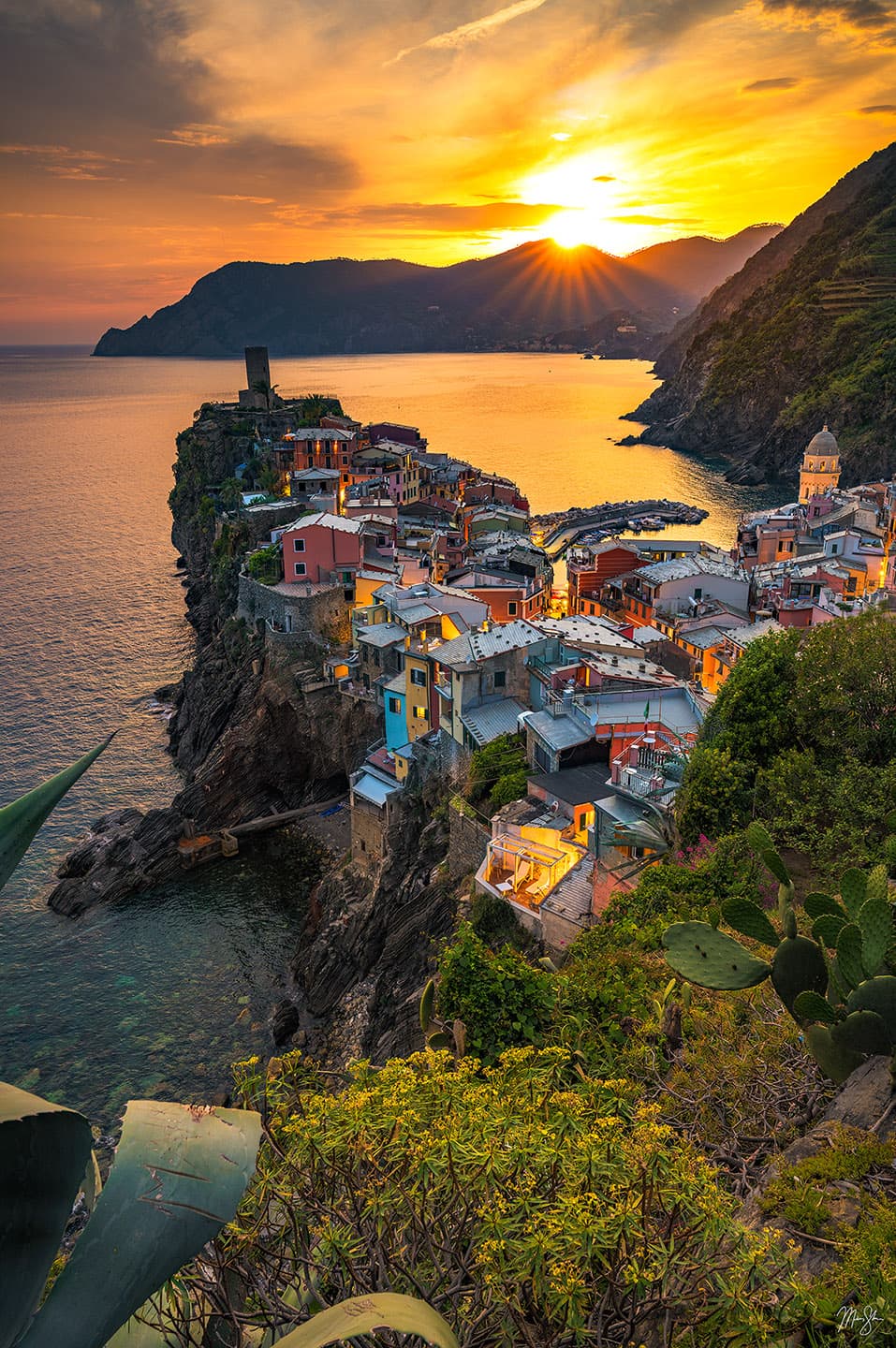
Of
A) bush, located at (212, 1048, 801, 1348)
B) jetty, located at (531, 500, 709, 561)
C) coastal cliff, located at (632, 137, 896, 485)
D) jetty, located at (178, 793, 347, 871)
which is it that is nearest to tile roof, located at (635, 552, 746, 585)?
jetty, located at (178, 793, 347, 871)

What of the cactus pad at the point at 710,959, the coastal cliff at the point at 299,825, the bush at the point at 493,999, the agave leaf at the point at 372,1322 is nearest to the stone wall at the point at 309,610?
the coastal cliff at the point at 299,825

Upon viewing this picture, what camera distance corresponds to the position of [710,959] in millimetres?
8875

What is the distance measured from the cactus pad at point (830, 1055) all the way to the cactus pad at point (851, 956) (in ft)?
1.59

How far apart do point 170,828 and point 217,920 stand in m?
5.18

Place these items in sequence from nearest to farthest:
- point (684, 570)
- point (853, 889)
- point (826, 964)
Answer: point (826, 964), point (853, 889), point (684, 570)

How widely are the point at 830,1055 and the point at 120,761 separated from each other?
38.8m

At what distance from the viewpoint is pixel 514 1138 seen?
549cm

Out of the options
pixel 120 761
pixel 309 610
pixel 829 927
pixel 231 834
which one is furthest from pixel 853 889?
pixel 120 761

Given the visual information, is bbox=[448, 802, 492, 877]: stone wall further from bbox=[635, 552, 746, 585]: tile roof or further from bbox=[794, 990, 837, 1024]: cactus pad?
bbox=[635, 552, 746, 585]: tile roof

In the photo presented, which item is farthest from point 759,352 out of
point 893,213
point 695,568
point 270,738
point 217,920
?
point 217,920

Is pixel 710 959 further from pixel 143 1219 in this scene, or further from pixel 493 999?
pixel 143 1219
